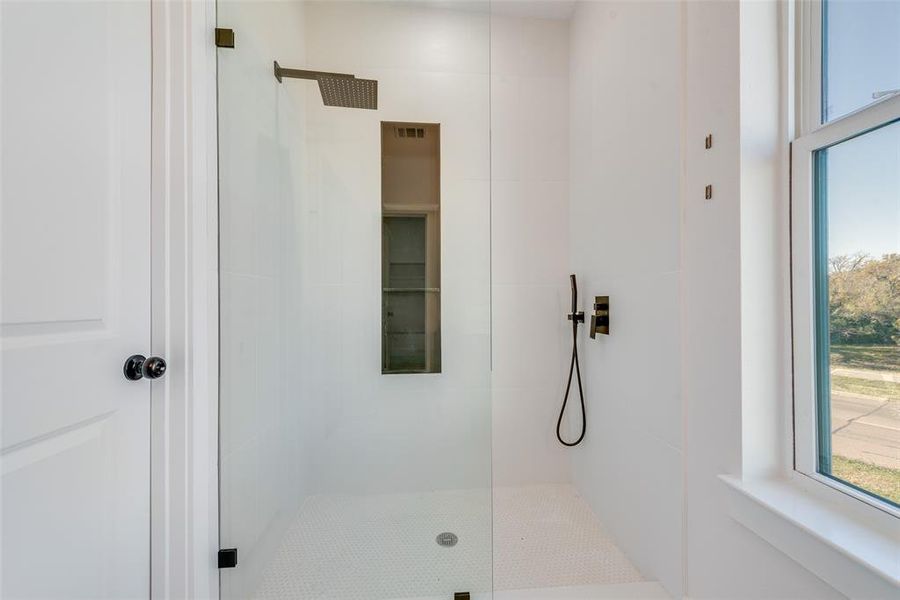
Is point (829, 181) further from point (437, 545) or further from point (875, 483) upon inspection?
point (437, 545)

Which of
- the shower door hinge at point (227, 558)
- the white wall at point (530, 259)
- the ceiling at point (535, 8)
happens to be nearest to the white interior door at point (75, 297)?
the shower door hinge at point (227, 558)

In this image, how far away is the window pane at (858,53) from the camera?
73 cm

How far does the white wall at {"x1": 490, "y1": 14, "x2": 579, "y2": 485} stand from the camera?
6.06ft

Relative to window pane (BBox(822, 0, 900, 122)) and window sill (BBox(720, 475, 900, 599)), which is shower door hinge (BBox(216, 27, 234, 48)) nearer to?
window pane (BBox(822, 0, 900, 122))

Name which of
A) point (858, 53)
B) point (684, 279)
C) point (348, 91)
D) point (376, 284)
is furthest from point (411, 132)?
point (858, 53)

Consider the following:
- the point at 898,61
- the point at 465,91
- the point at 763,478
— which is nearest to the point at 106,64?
the point at 465,91

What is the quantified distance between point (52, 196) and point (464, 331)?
3.68ft

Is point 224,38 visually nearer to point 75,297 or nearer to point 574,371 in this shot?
point 75,297

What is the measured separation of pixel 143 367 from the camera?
0.87 m

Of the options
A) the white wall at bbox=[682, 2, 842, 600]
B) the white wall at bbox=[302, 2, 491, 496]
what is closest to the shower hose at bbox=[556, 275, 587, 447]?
the white wall at bbox=[302, 2, 491, 496]

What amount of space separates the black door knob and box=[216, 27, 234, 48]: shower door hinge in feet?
3.00

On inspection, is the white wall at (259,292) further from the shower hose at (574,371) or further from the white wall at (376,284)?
the shower hose at (574,371)

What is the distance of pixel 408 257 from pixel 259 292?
54 cm

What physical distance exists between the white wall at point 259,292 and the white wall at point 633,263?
1202 mm
